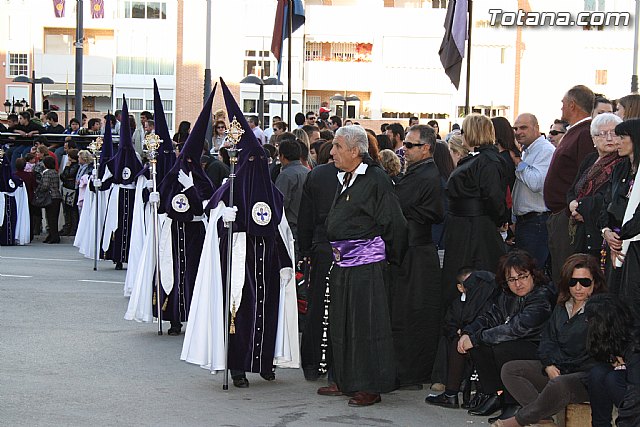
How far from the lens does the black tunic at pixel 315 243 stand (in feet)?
34.6

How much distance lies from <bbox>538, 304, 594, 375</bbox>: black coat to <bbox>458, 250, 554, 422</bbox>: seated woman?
36 centimetres

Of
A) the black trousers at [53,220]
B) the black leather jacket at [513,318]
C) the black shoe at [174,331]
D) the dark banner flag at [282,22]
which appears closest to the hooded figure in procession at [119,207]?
the black trousers at [53,220]

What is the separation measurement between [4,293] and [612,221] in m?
10.1

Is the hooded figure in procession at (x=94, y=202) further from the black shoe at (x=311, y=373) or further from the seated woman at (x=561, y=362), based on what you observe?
the seated woman at (x=561, y=362)

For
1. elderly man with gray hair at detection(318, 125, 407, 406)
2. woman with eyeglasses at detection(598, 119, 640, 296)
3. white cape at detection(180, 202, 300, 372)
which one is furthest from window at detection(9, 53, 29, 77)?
woman with eyeglasses at detection(598, 119, 640, 296)

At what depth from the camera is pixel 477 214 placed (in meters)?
10.3

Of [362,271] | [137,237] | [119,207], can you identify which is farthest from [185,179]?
[119,207]

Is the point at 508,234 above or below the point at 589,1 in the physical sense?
below

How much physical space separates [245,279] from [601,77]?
2101 inches

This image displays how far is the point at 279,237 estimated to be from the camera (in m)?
10.5

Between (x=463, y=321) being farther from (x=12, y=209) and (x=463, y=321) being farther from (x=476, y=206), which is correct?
(x=12, y=209)

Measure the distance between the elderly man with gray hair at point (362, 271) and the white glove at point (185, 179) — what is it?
2857 millimetres

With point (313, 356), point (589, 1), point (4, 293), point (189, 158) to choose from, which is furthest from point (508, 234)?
point (589, 1)

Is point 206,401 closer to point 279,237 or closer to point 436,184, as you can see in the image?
point 279,237
